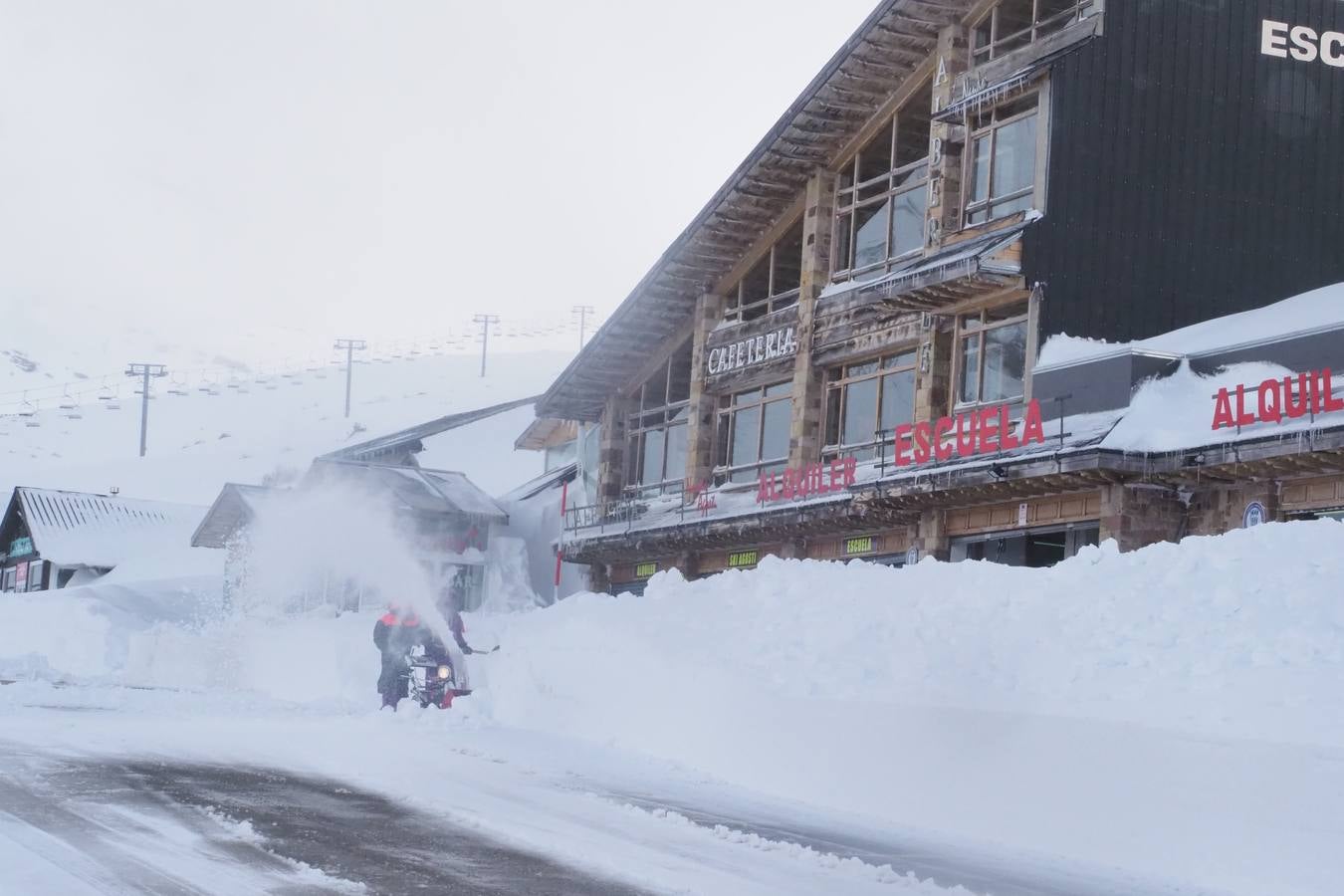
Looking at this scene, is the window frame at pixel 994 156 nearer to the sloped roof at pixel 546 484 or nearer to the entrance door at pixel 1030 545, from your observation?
the entrance door at pixel 1030 545

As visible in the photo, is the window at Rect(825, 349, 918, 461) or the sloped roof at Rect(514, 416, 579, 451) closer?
the window at Rect(825, 349, 918, 461)

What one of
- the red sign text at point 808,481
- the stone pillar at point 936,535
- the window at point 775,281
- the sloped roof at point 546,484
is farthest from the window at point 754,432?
the sloped roof at point 546,484

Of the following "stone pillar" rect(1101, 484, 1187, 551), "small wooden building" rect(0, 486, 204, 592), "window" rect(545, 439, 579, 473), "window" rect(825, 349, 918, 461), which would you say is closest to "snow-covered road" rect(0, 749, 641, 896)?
"stone pillar" rect(1101, 484, 1187, 551)

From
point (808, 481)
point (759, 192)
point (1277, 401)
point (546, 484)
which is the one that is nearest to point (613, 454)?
point (546, 484)

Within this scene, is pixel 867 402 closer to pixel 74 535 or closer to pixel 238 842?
pixel 238 842

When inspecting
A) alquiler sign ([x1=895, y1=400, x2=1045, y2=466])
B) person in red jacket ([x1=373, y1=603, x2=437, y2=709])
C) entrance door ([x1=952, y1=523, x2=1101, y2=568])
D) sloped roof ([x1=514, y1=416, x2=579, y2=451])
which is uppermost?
sloped roof ([x1=514, y1=416, x2=579, y2=451])

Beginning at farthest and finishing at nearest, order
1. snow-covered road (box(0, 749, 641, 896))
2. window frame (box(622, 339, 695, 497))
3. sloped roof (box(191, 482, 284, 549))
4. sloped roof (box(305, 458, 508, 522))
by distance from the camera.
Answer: sloped roof (box(191, 482, 284, 549)) < sloped roof (box(305, 458, 508, 522)) < window frame (box(622, 339, 695, 497)) < snow-covered road (box(0, 749, 641, 896))

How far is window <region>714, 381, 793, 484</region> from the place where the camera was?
3562 centimetres

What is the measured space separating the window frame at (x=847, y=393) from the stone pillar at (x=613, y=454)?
31.6 ft

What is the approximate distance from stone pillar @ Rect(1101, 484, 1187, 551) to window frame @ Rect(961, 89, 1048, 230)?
592 centimetres

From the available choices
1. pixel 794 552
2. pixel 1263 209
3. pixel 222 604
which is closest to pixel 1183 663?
pixel 1263 209

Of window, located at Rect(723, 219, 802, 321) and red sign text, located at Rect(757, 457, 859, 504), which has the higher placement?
window, located at Rect(723, 219, 802, 321)

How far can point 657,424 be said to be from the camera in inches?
1614

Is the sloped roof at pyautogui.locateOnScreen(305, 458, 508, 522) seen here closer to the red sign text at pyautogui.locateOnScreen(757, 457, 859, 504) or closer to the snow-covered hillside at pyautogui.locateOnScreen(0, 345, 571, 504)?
the snow-covered hillside at pyautogui.locateOnScreen(0, 345, 571, 504)
